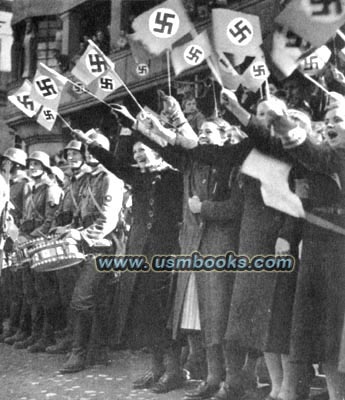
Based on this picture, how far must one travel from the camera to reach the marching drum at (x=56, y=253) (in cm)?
645

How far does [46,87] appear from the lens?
7180 mm

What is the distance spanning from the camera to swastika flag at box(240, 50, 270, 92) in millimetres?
5340

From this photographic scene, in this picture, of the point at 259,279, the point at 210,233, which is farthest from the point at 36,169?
the point at 259,279

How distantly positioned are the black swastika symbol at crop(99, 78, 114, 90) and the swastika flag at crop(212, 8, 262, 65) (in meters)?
1.52

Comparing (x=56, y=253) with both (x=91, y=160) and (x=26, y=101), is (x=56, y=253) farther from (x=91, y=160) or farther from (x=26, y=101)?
(x=26, y=101)

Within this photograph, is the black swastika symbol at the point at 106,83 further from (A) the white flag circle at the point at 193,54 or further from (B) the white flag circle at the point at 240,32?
(B) the white flag circle at the point at 240,32

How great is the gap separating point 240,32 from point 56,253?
93.9 inches

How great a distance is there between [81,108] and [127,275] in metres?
5.94

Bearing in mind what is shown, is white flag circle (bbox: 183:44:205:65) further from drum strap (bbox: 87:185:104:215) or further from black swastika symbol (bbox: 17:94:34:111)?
black swastika symbol (bbox: 17:94:34:111)

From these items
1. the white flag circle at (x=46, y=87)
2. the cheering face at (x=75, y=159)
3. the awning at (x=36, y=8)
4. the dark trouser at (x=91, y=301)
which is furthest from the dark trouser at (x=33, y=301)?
the awning at (x=36, y=8)

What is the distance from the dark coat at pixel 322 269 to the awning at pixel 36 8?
9.39 metres

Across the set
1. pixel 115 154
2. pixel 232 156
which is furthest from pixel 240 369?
pixel 115 154

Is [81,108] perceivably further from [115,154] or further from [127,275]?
[127,275]

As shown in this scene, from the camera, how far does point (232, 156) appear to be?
214 inches
